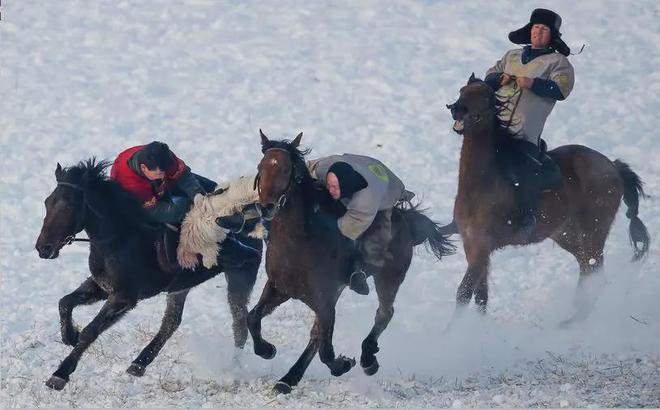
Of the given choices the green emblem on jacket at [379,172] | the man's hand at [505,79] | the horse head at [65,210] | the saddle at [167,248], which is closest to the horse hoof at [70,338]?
the horse head at [65,210]

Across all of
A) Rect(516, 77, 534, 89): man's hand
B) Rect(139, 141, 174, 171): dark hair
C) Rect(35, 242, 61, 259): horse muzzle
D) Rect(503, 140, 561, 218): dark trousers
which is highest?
Rect(516, 77, 534, 89): man's hand

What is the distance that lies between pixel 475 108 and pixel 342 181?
2.03m

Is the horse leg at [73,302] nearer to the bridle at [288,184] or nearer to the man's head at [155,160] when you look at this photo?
the man's head at [155,160]

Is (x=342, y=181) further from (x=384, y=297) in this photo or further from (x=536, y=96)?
(x=536, y=96)

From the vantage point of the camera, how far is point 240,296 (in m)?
9.76

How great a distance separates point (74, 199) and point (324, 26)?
1187cm

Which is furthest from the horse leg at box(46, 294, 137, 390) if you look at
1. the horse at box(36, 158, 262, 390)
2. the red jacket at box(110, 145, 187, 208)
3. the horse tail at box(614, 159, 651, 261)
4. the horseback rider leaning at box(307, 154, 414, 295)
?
the horse tail at box(614, 159, 651, 261)

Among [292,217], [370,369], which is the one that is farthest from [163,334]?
[292,217]

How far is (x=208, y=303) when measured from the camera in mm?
11586

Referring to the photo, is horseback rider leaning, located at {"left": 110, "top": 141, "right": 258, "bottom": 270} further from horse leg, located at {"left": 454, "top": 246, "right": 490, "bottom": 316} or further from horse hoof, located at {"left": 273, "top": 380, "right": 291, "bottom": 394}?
horse leg, located at {"left": 454, "top": 246, "right": 490, "bottom": 316}

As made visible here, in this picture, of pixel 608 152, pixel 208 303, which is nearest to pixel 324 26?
pixel 608 152

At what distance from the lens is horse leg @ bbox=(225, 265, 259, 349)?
31.8ft

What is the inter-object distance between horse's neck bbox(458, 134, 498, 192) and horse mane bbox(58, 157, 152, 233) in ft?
9.46

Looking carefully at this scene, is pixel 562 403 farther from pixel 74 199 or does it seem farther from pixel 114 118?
pixel 114 118
